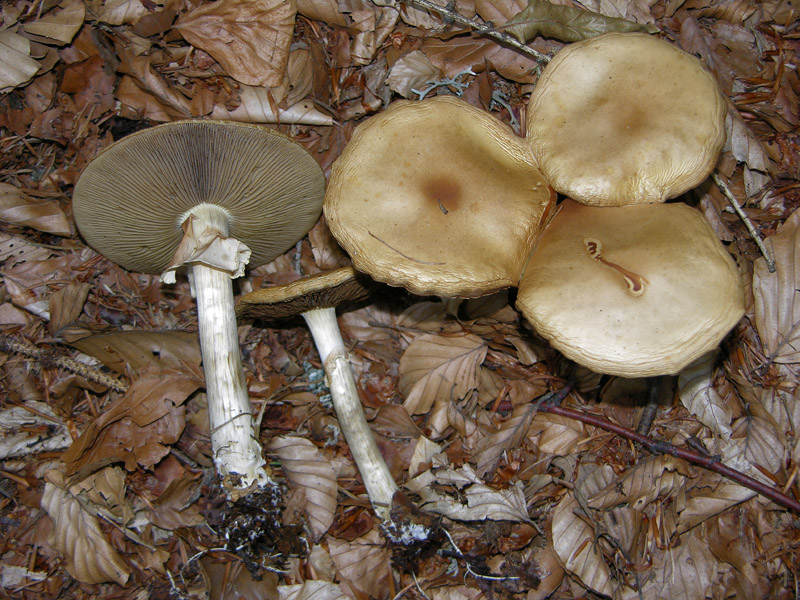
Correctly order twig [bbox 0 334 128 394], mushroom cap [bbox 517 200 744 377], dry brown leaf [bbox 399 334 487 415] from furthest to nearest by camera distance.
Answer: dry brown leaf [bbox 399 334 487 415]
twig [bbox 0 334 128 394]
mushroom cap [bbox 517 200 744 377]

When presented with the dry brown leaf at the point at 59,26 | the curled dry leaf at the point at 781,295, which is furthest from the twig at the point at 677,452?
the dry brown leaf at the point at 59,26

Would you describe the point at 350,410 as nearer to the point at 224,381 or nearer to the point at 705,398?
the point at 224,381

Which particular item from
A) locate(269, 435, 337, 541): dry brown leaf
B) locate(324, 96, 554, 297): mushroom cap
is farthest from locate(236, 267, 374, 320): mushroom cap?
locate(269, 435, 337, 541): dry brown leaf

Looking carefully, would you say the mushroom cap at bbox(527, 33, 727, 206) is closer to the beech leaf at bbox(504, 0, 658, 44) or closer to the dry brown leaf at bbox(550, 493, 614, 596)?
the beech leaf at bbox(504, 0, 658, 44)

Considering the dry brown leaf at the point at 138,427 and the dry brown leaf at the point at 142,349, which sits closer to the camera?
the dry brown leaf at the point at 138,427

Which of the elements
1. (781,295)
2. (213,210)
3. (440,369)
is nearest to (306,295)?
(213,210)

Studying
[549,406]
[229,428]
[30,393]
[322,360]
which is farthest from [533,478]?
[30,393]

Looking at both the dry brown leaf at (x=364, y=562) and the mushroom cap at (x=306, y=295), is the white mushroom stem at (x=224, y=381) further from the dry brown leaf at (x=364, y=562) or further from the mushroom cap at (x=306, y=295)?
the dry brown leaf at (x=364, y=562)
